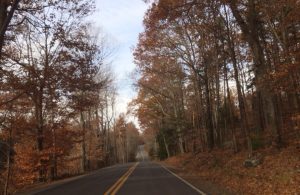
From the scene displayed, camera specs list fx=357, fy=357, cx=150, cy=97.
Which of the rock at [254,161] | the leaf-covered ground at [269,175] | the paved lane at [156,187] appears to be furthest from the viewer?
the rock at [254,161]

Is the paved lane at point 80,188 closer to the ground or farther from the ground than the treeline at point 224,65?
closer to the ground

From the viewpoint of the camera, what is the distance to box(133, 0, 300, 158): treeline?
18.1m

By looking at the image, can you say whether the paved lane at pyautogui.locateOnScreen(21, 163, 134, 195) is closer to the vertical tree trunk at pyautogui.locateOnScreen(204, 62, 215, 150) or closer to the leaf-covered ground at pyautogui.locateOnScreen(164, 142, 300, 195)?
the leaf-covered ground at pyautogui.locateOnScreen(164, 142, 300, 195)

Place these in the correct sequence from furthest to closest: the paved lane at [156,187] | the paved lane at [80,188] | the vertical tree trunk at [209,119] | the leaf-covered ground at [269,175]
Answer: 1. the vertical tree trunk at [209,119]
2. the paved lane at [80,188]
3. the paved lane at [156,187]
4. the leaf-covered ground at [269,175]

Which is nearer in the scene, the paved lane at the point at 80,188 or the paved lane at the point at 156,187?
the paved lane at the point at 156,187

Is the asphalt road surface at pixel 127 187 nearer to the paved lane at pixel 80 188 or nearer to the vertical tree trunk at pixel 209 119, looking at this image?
the paved lane at pixel 80 188

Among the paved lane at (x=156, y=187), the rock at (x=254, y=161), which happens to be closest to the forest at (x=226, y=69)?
the rock at (x=254, y=161)

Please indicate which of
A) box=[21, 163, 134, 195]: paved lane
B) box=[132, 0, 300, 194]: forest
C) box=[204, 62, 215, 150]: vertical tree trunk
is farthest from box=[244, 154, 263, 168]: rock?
box=[204, 62, 215, 150]: vertical tree trunk

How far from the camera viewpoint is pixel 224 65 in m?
25.9

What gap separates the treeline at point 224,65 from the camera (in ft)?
59.3

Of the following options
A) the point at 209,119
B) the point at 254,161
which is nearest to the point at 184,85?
the point at 209,119

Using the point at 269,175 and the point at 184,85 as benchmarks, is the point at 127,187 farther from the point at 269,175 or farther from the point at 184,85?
the point at 184,85

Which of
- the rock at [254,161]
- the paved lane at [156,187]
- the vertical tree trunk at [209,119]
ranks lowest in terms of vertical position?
the paved lane at [156,187]

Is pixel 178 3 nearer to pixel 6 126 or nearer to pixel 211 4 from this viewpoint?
pixel 211 4
